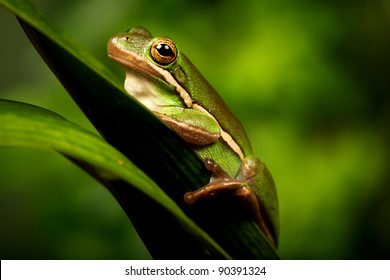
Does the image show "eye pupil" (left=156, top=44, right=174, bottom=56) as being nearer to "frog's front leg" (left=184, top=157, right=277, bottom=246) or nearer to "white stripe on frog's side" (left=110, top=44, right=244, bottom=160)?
"white stripe on frog's side" (left=110, top=44, right=244, bottom=160)

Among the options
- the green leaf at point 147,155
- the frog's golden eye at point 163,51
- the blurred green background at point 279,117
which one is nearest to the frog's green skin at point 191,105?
the frog's golden eye at point 163,51

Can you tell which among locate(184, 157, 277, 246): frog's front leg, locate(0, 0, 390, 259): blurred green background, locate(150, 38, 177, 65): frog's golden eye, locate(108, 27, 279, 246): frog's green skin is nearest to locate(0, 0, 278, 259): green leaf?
locate(184, 157, 277, 246): frog's front leg

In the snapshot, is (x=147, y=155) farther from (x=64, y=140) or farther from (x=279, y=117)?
(x=279, y=117)

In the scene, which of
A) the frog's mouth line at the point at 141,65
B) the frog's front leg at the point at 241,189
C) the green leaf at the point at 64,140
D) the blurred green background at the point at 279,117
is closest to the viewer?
the green leaf at the point at 64,140

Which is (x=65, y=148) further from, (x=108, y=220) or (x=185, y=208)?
(x=108, y=220)

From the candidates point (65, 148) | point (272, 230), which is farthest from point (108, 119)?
point (272, 230)

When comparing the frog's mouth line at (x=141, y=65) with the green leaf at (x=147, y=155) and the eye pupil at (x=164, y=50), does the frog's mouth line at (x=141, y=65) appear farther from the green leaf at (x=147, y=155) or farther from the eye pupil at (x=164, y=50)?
the green leaf at (x=147, y=155)

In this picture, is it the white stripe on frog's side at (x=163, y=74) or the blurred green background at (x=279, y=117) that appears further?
the blurred green background at (x=279, y=117)
